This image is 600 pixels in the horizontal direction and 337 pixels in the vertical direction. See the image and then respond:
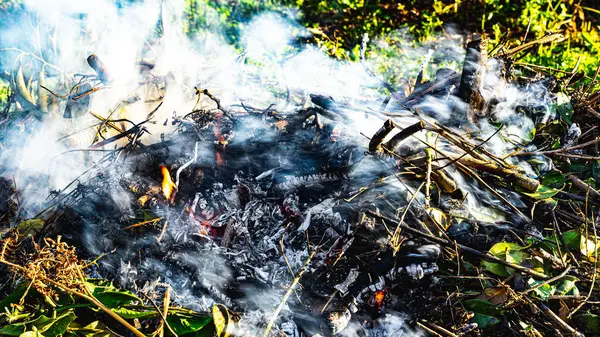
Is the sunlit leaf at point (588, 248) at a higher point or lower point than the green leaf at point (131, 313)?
higher

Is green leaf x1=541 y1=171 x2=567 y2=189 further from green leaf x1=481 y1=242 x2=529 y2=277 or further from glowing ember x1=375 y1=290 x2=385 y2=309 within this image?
glowing ember x1=375 y1=290 x2=385 y2=309

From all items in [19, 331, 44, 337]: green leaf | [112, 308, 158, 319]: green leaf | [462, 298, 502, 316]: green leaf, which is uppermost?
[19, 331, 44, 337]: green leaf

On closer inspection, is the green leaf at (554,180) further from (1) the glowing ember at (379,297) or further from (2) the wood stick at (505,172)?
(1) the glowing ember at (379,297)

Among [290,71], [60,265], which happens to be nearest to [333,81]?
[290,71]

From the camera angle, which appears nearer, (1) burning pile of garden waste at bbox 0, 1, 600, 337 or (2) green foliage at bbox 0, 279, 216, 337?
→ (2) green foliage at bbox 0, 279, 216, 337

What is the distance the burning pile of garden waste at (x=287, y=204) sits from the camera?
146 centimetres

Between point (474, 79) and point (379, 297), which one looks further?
point (474, 79)

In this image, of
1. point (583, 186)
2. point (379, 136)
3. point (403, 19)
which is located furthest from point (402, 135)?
point (403, 19)

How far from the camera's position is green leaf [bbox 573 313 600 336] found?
56.6 inches

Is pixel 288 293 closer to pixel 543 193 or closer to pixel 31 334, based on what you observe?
pixel 31 334

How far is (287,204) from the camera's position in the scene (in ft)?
5.72

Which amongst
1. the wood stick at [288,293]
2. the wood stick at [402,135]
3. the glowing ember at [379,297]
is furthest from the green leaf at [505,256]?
the wood stick at [288,293]

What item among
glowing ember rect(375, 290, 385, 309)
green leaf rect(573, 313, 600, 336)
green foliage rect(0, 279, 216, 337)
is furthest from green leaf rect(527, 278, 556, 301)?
green foliage rect(0, 279, 216, 337)

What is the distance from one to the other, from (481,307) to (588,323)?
0.32 meters
